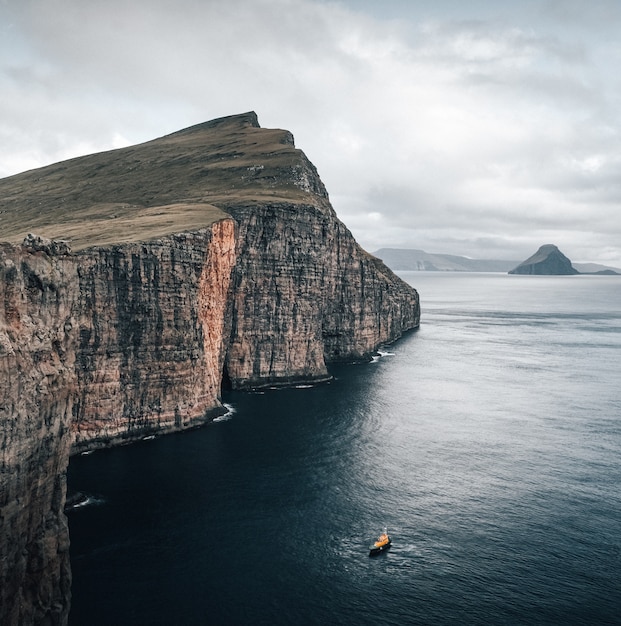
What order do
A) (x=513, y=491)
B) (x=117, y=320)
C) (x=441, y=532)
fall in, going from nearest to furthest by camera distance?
(x=441, y=532)
(x=513, y=491)
(x=117, y=320)

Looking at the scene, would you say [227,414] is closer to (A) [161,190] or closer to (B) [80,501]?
(B) [80,501]

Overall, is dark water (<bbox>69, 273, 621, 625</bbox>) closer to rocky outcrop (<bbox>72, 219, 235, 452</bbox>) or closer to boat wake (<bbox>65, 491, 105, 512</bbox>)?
boat wake (<bbox>65, 491, 105, 512</bbox>)

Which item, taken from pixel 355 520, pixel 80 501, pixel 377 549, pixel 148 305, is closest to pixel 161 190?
pixel 148 305

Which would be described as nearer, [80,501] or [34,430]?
[34,430]

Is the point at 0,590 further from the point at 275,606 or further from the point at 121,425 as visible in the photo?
the point at 121,425

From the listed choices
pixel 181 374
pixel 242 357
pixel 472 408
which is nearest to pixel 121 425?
pixel 181 374

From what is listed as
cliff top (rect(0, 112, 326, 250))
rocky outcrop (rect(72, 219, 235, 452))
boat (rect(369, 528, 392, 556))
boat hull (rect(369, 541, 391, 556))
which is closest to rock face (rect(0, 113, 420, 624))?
rocky outcrop (rect(72, 219, 235, 452))
